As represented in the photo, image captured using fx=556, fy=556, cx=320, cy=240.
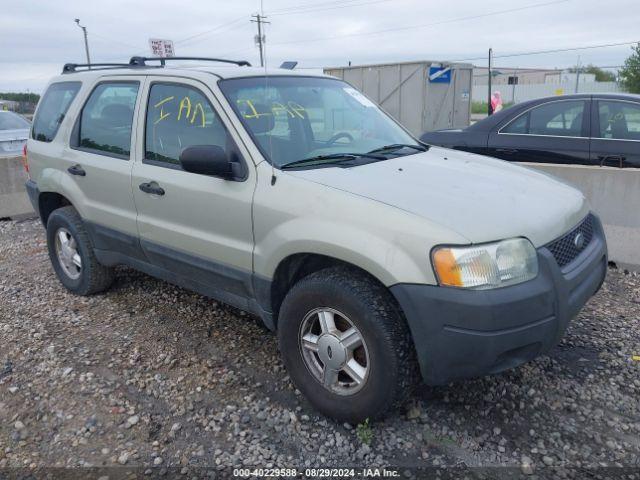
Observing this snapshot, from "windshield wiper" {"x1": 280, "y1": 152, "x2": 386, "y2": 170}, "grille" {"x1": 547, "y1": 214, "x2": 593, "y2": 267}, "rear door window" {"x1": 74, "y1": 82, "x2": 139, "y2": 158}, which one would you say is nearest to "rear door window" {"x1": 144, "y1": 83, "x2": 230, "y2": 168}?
"rear door window" {"x1": 74, "y1": 82, "x2": 139, "y2": 158}

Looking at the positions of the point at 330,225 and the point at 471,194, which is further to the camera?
the point at 471,194

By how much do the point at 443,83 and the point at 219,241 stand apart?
39.1 feet

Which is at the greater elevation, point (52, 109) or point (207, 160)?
point (52, 109)

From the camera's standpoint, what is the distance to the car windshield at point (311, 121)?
10.8 feet

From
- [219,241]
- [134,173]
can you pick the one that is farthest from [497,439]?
[134,173]

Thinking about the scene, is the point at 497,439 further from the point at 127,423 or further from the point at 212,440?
the point at 127,423

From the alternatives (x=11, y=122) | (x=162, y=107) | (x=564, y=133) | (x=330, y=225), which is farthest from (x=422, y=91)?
(x=330, y=225)

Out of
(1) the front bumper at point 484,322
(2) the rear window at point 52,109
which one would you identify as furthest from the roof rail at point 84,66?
(1) the front bumper at point 484,322

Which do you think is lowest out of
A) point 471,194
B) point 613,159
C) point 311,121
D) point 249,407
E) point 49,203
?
point 249,407

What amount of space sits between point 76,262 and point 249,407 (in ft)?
8.16

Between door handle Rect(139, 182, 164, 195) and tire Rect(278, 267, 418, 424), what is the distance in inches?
48.0

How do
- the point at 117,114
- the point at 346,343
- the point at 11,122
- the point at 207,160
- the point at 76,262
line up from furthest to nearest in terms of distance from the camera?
the point at 11,122 < the point at 76,262 < the point at 117,114 < the point at 207,160 < the point at 346,343

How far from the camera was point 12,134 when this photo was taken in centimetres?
945

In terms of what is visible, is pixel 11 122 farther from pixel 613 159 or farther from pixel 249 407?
pixel 613 159
